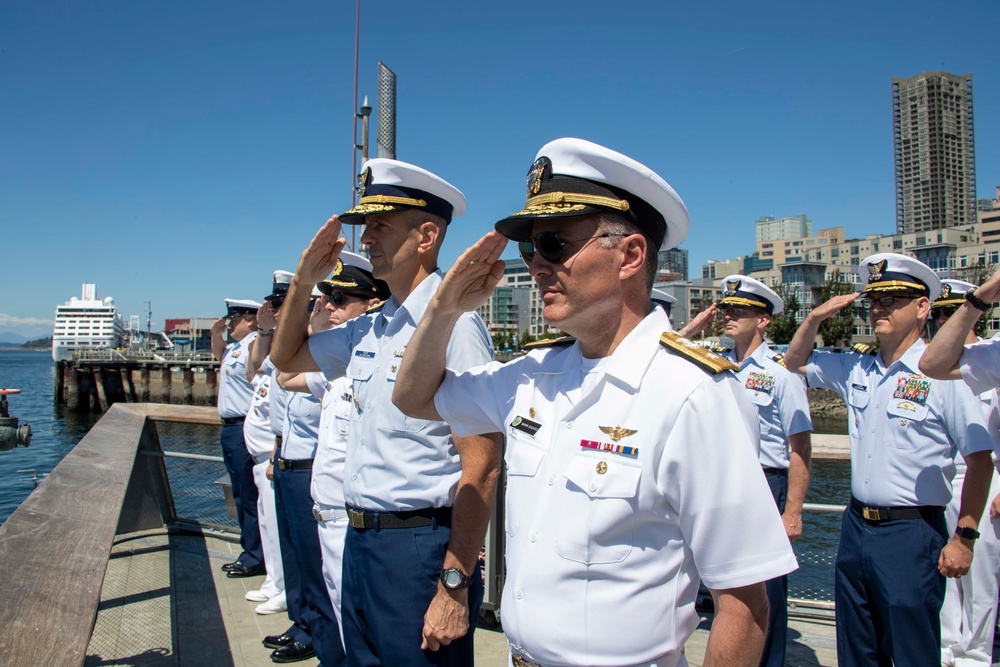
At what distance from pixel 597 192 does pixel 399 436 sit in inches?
49.7

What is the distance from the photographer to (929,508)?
3.33 meters

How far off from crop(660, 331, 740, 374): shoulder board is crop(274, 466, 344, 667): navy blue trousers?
251 cm

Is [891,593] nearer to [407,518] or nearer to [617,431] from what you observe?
[407,518]

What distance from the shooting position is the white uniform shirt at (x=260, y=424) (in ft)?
17.8

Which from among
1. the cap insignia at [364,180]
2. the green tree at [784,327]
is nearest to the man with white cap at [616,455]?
the cap insignia at [364,180]

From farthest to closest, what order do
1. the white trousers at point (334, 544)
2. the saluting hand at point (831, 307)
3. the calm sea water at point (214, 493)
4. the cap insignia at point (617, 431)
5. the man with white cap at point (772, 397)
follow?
the calm sea water at point (214, 493) < the man with white cap at point (772, 397) < the saluting hand at point (831, 307) < the white trousers at point (334, 544) < the cap insignia at point (617, 431)

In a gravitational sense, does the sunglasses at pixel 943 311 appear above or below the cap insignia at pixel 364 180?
below

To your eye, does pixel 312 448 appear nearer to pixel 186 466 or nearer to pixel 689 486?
pixel 689 486

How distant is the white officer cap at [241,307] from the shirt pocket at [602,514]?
587cm

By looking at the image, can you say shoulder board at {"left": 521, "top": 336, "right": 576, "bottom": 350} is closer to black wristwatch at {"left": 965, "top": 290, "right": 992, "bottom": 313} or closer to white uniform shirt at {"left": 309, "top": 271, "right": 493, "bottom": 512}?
white uniform shirt at {"left": 309, "top": 271, "right": 493, "bottom": 512}

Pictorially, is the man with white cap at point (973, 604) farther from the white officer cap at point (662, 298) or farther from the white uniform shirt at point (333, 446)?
the white uniform shirt at point (333, 446)

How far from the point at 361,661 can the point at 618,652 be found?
141cm

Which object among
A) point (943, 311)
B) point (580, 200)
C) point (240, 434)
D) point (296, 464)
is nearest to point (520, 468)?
point (580, 200)

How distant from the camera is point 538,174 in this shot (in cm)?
193
